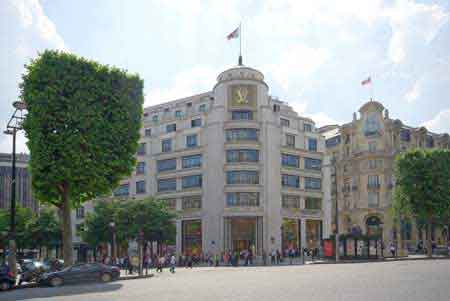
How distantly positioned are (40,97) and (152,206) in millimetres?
26468

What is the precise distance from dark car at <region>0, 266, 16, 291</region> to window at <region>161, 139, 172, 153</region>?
46.2 meters

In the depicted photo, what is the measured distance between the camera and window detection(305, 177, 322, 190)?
7156 centimetres

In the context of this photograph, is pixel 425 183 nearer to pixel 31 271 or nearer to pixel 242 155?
pixel 242 155

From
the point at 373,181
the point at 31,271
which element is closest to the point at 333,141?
the point at 373,181

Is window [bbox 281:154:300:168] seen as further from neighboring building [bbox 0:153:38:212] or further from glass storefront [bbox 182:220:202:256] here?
neighboring building [bbox 0:153:38:212]

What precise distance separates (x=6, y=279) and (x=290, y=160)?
48316 mm

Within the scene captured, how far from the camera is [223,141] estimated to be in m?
65.8

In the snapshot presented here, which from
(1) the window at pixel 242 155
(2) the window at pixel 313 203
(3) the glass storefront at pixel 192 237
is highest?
(1) the window at pixel 242 155

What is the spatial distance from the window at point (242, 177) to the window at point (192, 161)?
587 centimetres

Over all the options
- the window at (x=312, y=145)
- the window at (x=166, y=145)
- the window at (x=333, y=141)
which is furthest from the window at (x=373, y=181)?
the window at (x=166, y=145)

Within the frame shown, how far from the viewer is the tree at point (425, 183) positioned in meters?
56.8

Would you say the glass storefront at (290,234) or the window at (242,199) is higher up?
the window at (242,199)

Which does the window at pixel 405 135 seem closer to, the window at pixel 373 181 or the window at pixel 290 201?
the window at pixel 373 181

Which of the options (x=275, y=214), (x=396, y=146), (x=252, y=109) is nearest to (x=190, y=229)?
(x=275, y=214)
